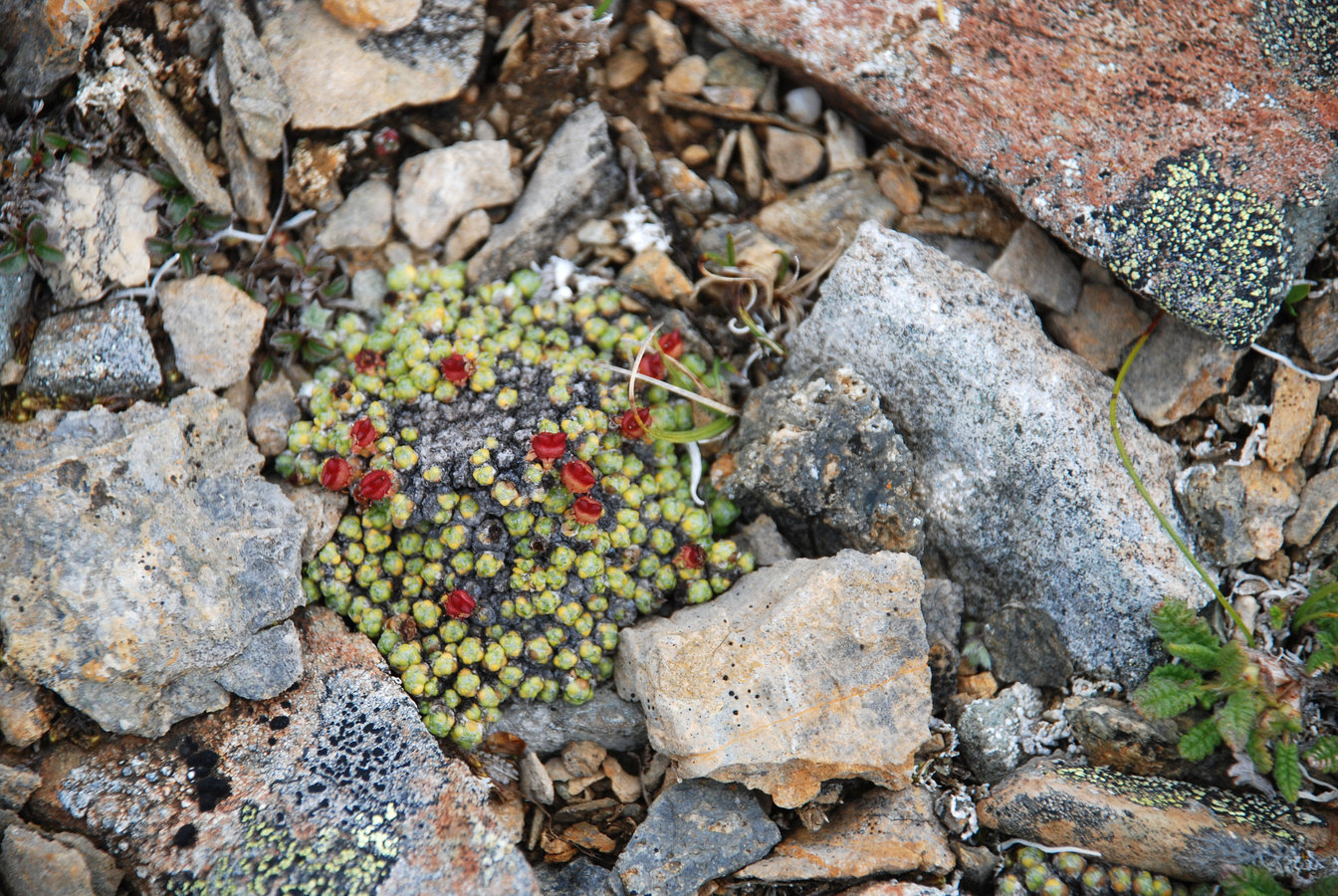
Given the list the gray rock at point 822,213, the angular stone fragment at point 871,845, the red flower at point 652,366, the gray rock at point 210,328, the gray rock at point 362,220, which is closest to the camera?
the angular stone fragment at point 871,845

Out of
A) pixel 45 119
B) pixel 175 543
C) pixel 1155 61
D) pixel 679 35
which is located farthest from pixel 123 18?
pixel 1155 61

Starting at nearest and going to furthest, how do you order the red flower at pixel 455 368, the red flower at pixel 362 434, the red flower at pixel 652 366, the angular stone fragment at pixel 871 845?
the angular stone fragment at pixel 871 845, the red flower at pixel 362 434, the red flower at pixel 455 368, the red flower at pixel 652 366

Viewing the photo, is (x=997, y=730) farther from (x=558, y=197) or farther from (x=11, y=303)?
(x=11, y=303)

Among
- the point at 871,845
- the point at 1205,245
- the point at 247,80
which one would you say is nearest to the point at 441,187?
the point at 247,80

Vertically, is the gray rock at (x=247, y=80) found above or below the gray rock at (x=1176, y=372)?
above

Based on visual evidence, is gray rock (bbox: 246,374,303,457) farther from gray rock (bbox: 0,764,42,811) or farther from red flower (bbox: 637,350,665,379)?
red flower (bbox: 637,350,665,379)

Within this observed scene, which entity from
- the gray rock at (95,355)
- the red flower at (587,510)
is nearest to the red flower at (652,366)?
the red flower at (587,510)

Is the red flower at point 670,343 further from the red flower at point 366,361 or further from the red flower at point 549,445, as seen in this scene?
the red flower at point 366,361
